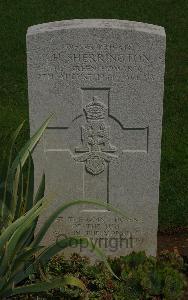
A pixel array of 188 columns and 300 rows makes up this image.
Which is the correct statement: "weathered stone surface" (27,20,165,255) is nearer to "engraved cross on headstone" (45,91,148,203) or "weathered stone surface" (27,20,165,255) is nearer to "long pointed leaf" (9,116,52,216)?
"engraved cross on headstone" (45,91,148,203)

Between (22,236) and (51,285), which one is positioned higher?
(22,236)

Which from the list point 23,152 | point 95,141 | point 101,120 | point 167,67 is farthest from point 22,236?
point 167,67

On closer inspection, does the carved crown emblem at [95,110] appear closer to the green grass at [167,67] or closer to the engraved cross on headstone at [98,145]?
the engraved cross on headstone at [98,145]

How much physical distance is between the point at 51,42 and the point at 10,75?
4.70 metres

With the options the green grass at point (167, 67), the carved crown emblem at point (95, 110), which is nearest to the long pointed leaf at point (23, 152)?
the green grass at point (167, 67)

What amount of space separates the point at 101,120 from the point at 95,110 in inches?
3.6

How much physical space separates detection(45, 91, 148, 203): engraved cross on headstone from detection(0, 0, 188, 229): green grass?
0.57 metres

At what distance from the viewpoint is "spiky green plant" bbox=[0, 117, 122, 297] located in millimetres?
3539

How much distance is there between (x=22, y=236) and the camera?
382 centimetres

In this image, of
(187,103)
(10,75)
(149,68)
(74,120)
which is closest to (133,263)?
(74,120)

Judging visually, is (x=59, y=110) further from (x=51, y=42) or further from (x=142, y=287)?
(x=142, y=287)

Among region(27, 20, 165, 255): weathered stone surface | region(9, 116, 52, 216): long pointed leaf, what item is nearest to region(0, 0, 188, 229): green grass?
region(9, 116, 52, 216): long pointed leaf

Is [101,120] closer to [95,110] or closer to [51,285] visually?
[95,110]

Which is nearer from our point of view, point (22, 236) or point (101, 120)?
point (22, 236)
